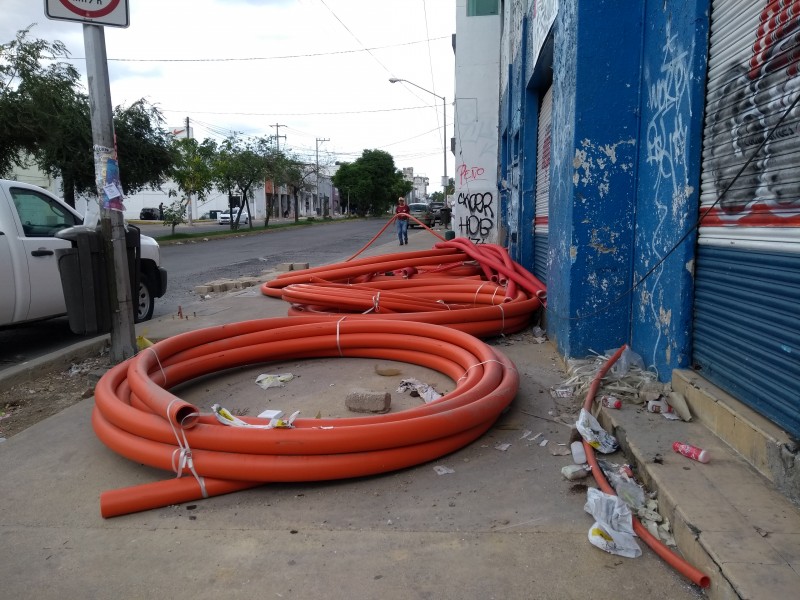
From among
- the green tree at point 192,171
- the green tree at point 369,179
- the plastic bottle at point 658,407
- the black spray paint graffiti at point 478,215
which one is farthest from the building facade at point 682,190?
the green tree at point 369,179

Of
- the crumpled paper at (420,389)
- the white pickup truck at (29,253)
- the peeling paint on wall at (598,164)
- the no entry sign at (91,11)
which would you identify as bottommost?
the crumpled paper at (420,389)

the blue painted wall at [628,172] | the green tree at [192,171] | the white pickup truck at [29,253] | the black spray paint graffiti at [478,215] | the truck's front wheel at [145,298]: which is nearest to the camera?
the blue painted wall at [628,172]

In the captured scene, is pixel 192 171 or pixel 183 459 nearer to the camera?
pixel 183 459

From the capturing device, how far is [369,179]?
75188 millimetres

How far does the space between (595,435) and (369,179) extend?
7339 centimetres

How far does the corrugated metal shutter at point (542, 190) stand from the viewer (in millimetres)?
8055

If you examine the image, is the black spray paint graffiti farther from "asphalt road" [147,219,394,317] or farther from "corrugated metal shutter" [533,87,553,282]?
"corrugated metal shutter" [533,87,553,282]

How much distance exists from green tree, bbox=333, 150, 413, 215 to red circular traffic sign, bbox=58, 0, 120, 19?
7005cm

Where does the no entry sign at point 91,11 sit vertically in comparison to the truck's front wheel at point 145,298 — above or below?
above

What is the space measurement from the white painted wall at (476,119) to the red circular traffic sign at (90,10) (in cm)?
1239

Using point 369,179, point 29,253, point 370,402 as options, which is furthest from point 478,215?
point 369,179

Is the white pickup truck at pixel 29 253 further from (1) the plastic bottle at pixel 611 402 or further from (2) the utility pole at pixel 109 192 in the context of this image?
(1) the plastic bottle at pixel 611 402

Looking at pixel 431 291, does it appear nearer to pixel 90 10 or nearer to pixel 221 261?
pixel 90 10

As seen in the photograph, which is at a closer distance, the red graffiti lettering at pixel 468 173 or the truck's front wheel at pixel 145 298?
the truck's front wheel at pixel 145 298
